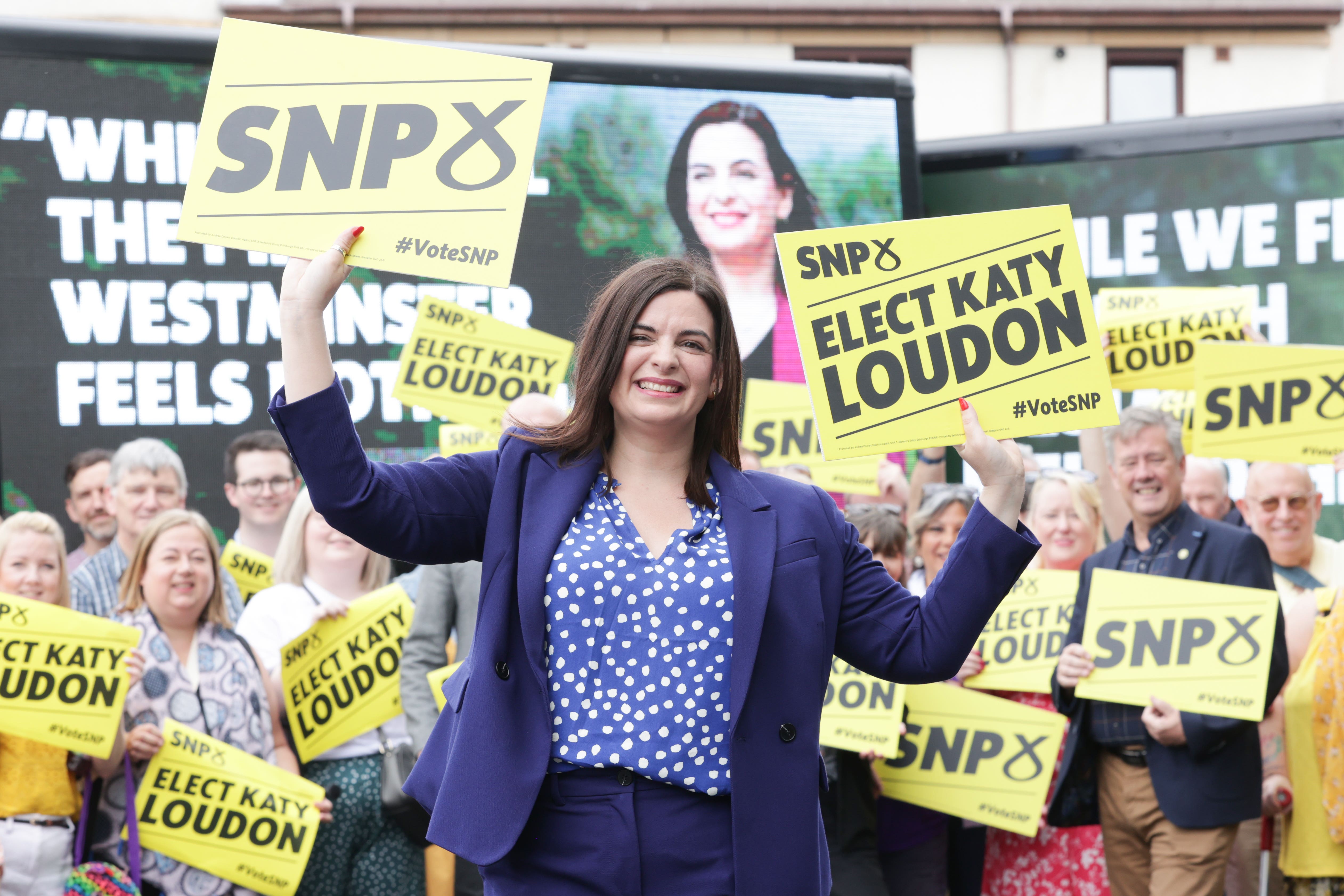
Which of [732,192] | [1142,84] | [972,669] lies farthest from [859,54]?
[972,669]

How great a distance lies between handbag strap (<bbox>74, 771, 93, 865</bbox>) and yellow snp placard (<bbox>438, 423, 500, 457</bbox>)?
2.15m

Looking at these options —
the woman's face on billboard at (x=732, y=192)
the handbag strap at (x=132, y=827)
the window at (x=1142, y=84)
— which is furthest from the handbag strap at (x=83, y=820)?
the window at (x=1142, y=84)

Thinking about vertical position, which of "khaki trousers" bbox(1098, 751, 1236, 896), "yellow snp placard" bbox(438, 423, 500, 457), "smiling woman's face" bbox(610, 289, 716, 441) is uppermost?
"smiling woman's face" bbox(610, 289, 716, 441)

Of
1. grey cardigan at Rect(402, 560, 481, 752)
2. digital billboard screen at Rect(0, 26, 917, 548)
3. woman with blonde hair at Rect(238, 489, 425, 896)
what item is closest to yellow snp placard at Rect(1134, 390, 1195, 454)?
digital billboard screen at Rect(0, 26, 917, 548)

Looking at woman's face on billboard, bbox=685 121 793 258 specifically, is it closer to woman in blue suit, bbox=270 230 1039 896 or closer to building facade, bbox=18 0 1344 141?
woman in blue suit, bbox=270 230 1039 896

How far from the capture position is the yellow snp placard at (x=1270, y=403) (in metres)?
4.98

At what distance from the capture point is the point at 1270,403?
5035 mm

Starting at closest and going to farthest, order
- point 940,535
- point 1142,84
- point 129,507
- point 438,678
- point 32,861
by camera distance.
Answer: point 32,861 < point 438,678 < point 129,507 < point 940,535 < point 1142,84

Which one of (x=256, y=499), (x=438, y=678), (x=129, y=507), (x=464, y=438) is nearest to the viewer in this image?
(x=438, y=678)

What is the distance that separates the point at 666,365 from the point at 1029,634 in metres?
3.39

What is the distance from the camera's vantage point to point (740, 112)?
676cm

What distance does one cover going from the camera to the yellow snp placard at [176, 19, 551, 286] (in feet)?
8.19

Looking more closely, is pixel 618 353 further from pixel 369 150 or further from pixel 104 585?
pixel 104 585

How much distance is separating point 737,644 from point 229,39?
1483 millimetres
